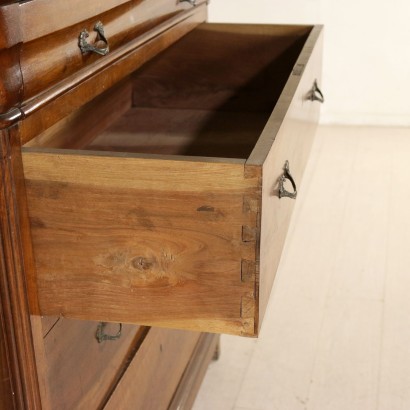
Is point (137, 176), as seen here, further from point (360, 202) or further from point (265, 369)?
point (360, 202)

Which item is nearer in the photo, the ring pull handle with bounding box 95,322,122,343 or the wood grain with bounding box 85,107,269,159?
the ring pull handle with bounding box 95,322,122,343

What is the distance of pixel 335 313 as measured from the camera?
2.14m

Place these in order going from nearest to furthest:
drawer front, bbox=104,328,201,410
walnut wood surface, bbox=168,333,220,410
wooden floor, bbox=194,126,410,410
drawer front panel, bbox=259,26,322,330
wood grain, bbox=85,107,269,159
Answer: drawer front panel, bbox=259,26,322,330, drawer front, bbox=104,328,201,410, wood grain, bbox=85,107,269,159, walnut wood surface, bbox=168,333,220,410, wooden floor, bbox=194,126,410,410

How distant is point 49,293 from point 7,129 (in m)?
0.22

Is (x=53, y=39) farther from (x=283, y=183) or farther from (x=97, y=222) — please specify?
(x=283, y=183)

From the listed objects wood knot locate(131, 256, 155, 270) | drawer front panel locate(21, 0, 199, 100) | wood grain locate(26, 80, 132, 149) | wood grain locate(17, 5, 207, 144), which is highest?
drawer front panel locate(21, 0, 199, 100)

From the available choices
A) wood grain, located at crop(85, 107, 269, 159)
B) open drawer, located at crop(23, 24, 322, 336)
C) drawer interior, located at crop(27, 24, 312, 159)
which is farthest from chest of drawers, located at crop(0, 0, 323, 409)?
drawer interior, located at crop(27, 24, 312, 159)

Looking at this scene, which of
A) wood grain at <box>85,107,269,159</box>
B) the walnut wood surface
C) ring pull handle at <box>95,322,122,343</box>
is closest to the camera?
ring pull handle at <box>95,322,122,343</box>

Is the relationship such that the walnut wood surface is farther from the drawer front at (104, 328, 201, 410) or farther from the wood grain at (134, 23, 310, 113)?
the wood grain at (134, 23, 310, 113)

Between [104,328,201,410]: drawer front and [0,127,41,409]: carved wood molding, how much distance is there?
29cm

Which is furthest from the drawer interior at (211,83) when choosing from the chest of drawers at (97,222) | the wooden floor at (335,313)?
the wooden floor at (335,313)

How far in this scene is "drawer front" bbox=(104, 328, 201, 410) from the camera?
1.35 metres

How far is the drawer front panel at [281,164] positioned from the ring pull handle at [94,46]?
254 millimetres

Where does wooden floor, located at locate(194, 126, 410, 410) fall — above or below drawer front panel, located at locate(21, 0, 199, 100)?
below
